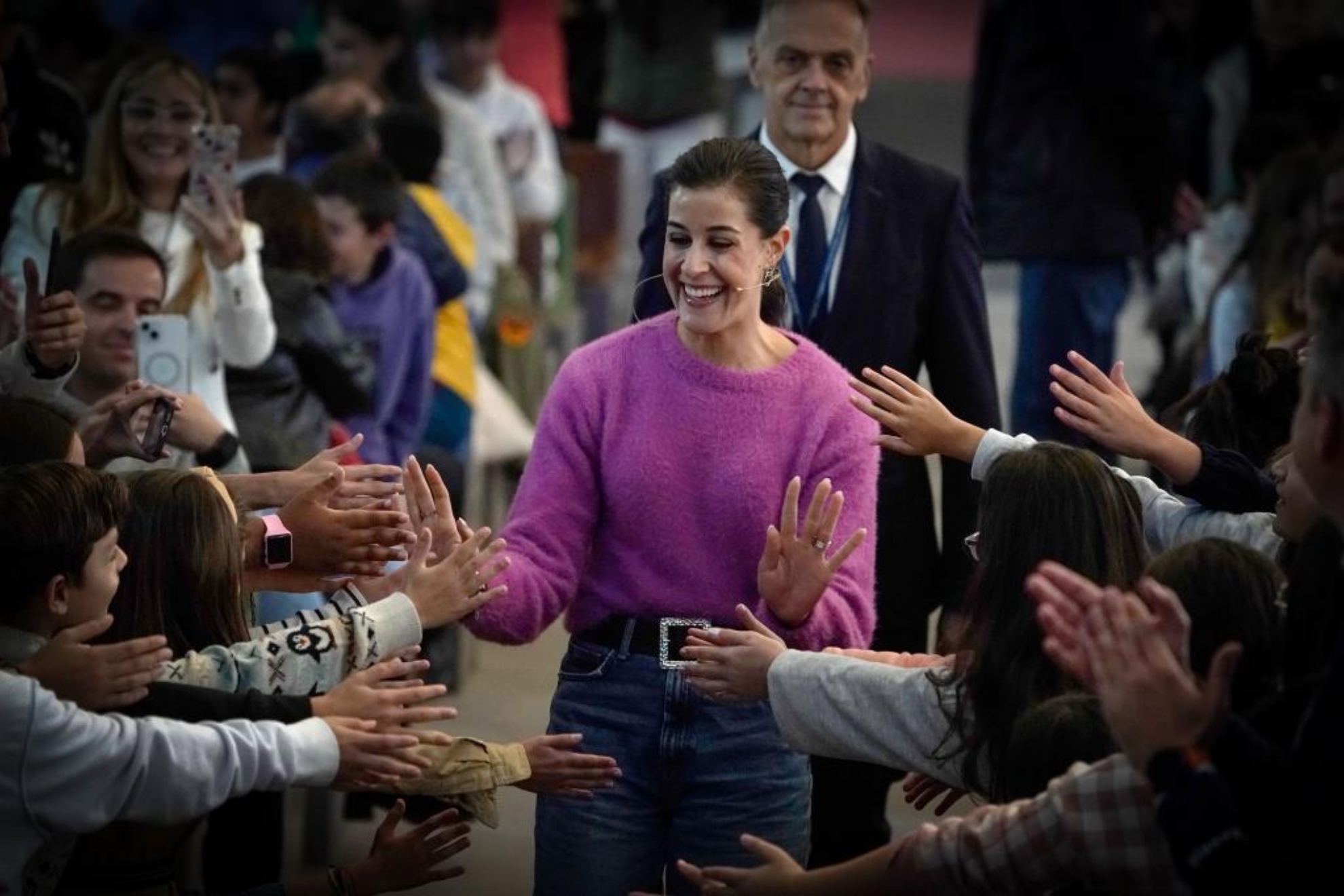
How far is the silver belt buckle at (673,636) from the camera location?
4.14 meters

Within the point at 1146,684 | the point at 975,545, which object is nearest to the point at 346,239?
the point at 975,545

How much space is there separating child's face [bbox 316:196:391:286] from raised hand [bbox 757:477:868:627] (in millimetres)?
3090

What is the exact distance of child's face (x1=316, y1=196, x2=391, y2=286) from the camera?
22.5 feet

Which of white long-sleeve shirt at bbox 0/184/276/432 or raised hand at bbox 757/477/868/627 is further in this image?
white long-sleeve shirt at bbox 0/184/276/432

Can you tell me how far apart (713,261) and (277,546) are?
91cm

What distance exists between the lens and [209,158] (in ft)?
18.6

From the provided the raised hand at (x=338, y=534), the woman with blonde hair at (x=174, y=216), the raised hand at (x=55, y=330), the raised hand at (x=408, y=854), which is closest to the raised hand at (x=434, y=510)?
the raised hand at (x=338, y=534)

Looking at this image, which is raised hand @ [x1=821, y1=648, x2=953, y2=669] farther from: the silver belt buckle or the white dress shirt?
the white dress shirt

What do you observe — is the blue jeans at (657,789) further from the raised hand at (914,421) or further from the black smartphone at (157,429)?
the black smartphone at (157,429)

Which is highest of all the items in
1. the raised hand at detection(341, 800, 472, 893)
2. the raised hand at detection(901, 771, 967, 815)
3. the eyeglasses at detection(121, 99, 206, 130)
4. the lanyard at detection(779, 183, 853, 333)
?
the eyeglasses at detection(121, 99, 206, 130)

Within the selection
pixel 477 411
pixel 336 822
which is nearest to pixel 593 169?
pixel 477 411

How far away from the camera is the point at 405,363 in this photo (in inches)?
272

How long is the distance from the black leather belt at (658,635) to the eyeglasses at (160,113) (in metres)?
2.30

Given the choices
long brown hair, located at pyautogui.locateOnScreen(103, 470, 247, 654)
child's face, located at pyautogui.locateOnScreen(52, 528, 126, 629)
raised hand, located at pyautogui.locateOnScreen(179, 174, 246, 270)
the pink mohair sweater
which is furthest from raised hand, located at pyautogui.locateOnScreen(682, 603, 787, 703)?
raised hand, located at pyautogui.locateOnScreen(179, 174, 246, 270)
